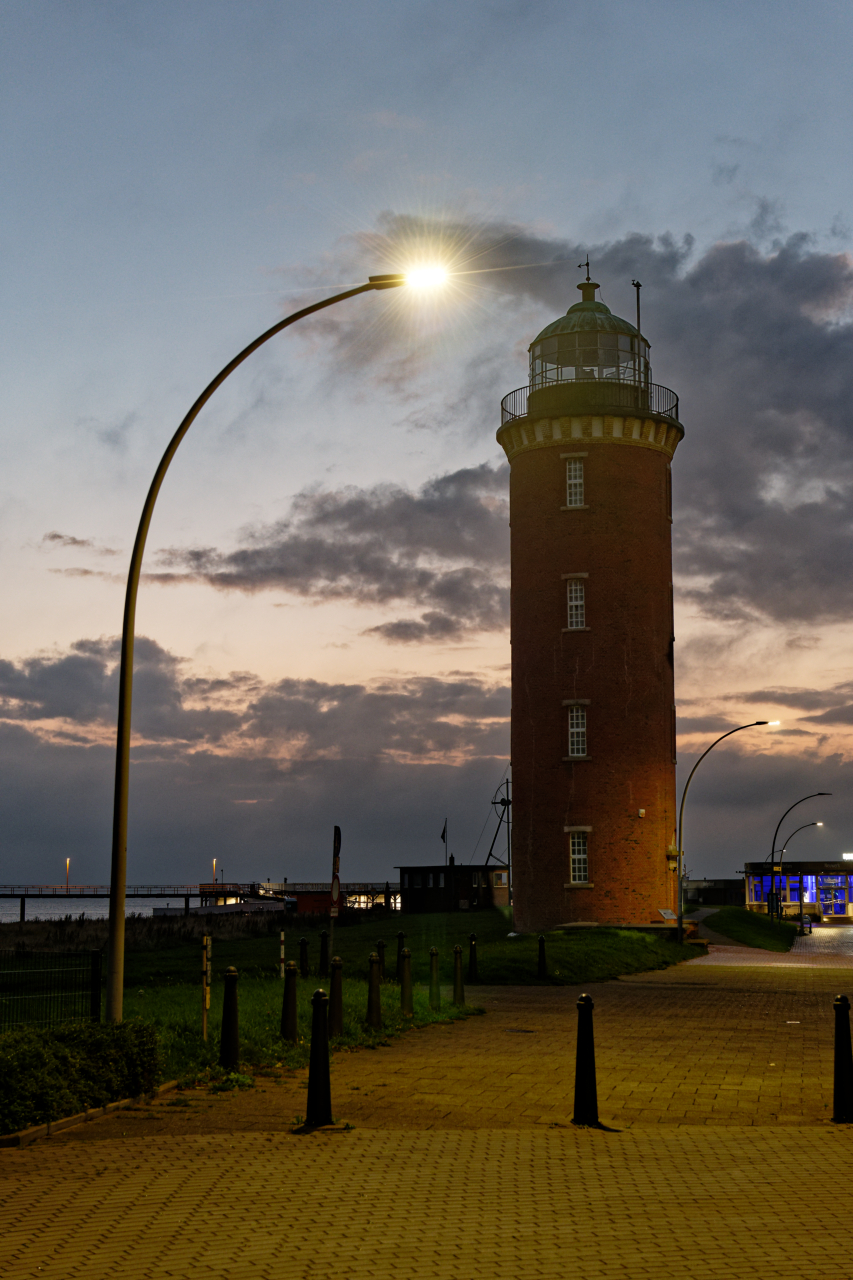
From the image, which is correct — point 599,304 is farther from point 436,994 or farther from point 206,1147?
point 206,1147

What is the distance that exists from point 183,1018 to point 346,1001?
344cm

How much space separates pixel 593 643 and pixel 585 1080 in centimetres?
3287

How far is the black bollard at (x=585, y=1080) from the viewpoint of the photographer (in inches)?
406

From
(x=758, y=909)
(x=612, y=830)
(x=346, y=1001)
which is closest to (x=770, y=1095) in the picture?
(x=346, y=1001)

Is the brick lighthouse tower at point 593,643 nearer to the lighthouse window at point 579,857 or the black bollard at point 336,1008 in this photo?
the lighthouse window at point 579,857

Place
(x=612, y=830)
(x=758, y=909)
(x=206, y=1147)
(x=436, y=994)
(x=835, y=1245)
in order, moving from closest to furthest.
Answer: (x=835, y=1245)
(x=206, y=1147)
(x=436, y=994)
(x=612, y=830)
(x=758, y=909)

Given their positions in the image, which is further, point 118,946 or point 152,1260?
point 118,946

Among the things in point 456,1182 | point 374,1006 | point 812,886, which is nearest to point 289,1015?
point 374,1006

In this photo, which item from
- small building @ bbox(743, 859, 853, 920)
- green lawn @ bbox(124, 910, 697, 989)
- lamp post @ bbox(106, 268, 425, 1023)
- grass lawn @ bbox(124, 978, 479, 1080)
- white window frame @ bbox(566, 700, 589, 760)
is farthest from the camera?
small building @ bbox(743, 859, 853, 920)

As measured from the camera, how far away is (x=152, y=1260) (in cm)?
651

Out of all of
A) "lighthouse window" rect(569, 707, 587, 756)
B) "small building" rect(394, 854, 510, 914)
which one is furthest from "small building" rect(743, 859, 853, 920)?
"lighthouse window" rect(569, 707, 587, 756)

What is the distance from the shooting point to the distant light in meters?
13.9

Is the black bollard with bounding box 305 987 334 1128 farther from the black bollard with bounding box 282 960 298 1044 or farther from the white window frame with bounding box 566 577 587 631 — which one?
the white window frame with bounding box 566 577 587 631

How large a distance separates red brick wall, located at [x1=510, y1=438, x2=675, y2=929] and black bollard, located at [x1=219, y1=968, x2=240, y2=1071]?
30521mm
